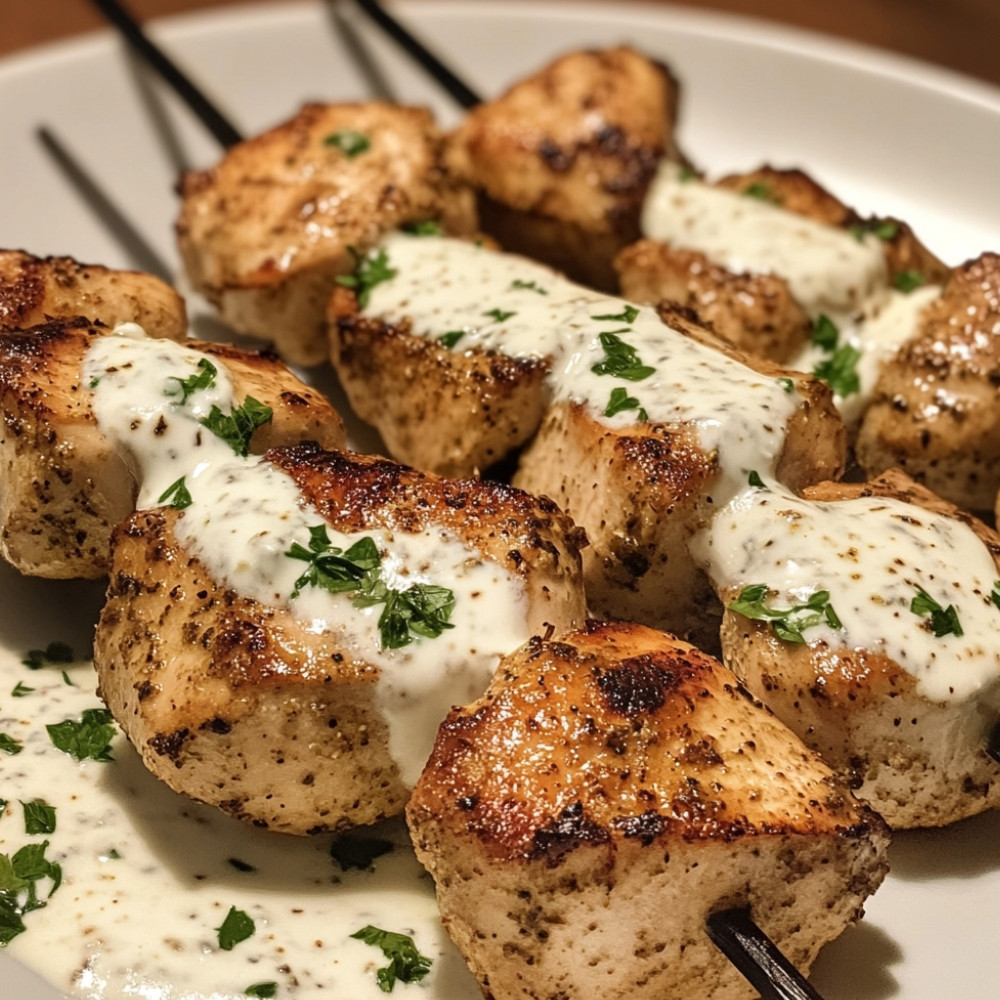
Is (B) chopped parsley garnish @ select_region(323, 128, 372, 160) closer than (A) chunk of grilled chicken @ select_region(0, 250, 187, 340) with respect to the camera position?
No

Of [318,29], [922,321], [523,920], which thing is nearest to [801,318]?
[922,321]

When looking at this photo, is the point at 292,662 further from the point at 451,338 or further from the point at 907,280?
the point at 907,280

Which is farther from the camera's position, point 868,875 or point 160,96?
point 160,96

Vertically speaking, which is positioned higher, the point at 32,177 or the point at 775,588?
the point at 775,588

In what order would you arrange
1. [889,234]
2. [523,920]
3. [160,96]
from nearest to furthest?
[523,920]
[889,234]
[160,96]

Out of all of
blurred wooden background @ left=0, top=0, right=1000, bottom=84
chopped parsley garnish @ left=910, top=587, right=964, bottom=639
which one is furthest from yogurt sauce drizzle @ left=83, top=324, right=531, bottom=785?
blurred wooden background @ left=0, top=0, right=1000, bottom=84

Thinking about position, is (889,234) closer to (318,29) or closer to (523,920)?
(523,920)

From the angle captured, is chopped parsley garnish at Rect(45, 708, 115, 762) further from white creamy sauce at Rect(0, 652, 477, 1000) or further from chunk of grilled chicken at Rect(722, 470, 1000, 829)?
chunk of grilled chicken at Rect(722, 470, 1000, 829)
